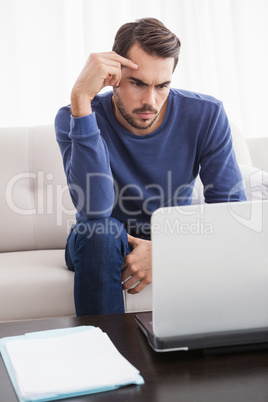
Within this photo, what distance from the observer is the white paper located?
70cm

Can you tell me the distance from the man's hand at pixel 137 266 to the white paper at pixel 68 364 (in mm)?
532

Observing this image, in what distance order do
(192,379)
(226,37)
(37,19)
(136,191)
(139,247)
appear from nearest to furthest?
(192,379)
(139,247)
(136,191)
(37,19)
(226,37)

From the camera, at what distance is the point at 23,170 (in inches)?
81.7

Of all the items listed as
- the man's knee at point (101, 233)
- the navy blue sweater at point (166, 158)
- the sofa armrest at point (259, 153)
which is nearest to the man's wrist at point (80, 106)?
the navy blue sweater at point (166, 158)

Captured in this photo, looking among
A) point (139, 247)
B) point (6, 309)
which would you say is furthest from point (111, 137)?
point (6, 309)

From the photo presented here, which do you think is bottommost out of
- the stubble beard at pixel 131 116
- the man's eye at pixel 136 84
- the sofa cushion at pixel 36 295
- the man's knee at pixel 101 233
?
the sofa cushion at pixel 36 295

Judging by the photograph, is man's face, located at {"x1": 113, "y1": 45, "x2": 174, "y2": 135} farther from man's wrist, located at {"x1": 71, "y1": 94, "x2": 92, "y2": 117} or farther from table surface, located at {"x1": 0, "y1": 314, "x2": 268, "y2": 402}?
table surface, located at {"x1": 0, "y1": 314, "x2": 268, "y2": 402}

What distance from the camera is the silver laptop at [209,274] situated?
0.80 meters

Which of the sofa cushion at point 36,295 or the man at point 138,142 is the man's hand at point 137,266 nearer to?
the man at point 138,142

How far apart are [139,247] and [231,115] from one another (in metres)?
1.60

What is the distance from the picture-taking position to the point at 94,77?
1580 millimetres

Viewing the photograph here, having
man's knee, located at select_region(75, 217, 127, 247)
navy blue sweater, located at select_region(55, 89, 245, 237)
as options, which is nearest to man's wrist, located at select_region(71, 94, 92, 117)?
navy blue sweater, located at select_region(55, 89, 245, 237)

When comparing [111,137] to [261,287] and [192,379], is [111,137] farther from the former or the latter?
[192,379]

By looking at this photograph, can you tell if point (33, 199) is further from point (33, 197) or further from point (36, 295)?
point (36, 295)
